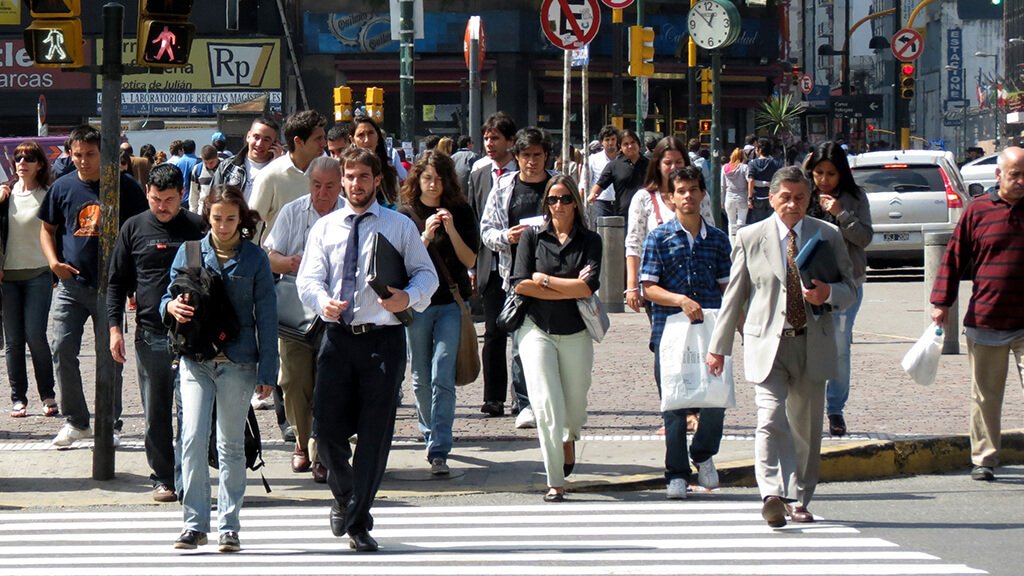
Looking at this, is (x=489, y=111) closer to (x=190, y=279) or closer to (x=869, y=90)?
(x=190, y=279)

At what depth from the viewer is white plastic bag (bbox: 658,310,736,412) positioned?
28.8ft

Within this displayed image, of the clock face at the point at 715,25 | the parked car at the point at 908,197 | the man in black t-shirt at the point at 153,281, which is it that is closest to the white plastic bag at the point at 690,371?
the man in black t-shirt at the point at 153,281

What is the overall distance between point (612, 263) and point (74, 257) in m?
8.49

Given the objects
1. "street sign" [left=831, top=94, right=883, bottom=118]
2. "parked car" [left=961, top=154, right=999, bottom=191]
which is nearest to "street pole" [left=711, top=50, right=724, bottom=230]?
"parked car" [left=961, top=154, right=999, bottom=191]

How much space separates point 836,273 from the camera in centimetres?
831

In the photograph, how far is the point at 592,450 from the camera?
A: 10375 mm

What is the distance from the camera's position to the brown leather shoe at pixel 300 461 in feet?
32.3

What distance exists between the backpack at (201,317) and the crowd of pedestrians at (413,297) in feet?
0.15

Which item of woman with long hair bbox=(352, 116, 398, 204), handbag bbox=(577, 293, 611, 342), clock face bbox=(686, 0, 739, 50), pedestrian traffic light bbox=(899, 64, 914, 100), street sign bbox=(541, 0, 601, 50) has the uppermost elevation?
pedestrian traffic light bbox=(899, 64, 914, 100)

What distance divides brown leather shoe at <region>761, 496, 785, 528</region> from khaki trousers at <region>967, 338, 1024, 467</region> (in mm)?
1813

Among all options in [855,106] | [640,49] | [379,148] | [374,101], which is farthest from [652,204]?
[855,106]

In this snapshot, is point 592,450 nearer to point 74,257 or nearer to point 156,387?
point 156,387

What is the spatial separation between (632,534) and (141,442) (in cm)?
409

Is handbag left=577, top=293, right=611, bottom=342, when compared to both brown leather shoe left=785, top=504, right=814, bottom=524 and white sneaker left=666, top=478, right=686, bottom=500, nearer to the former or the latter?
white sneaker left=666, top=478, right=686, bottom=500
